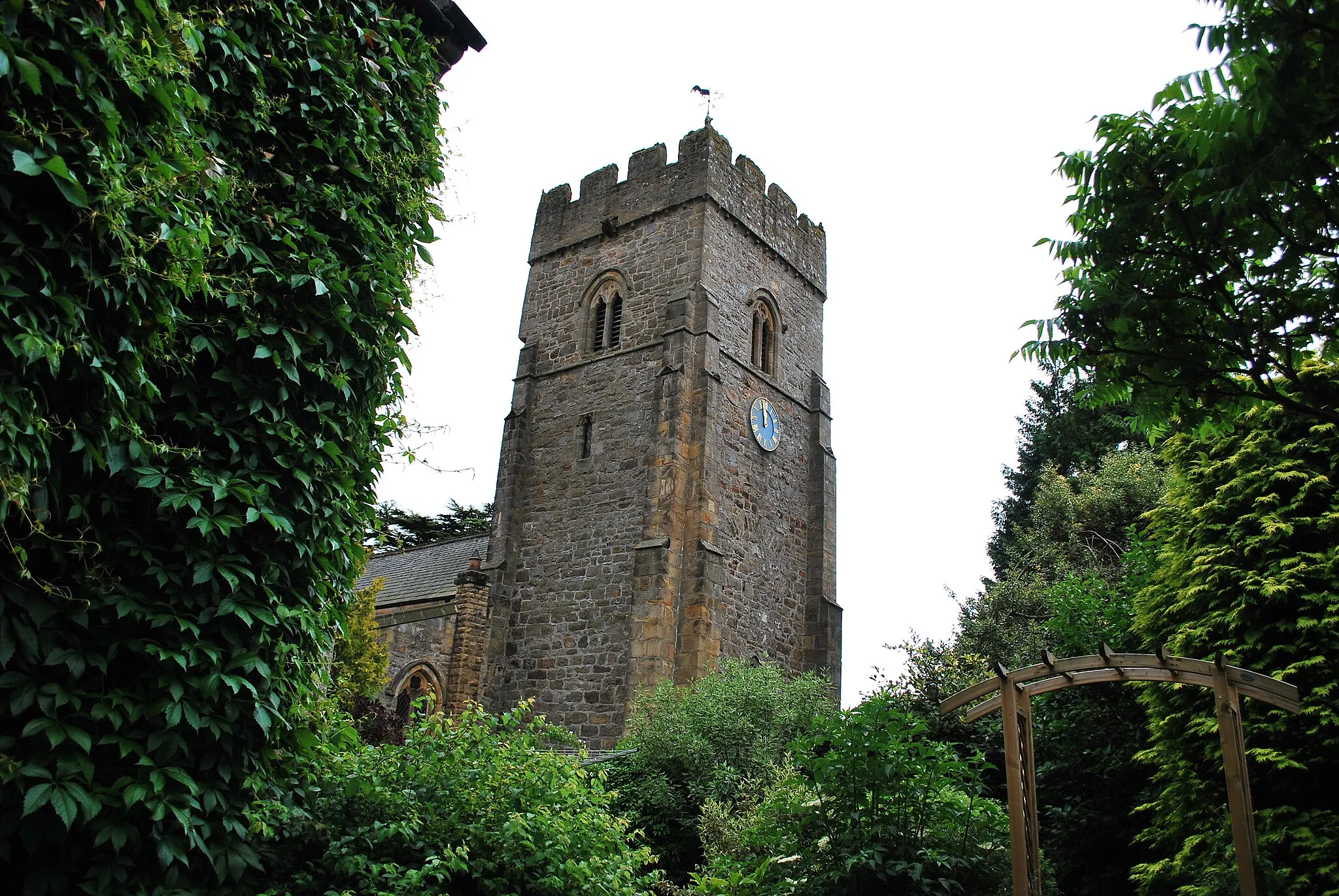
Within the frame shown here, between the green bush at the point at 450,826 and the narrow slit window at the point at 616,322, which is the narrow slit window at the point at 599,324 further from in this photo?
the green bush at the point at 450,826

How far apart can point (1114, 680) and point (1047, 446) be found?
19395 mm

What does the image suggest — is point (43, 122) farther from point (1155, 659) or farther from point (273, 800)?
point (1155, 659)

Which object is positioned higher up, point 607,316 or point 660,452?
point 607,316

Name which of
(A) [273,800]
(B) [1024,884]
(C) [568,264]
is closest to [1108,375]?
(B) [1024,884]

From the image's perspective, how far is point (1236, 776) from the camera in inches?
239

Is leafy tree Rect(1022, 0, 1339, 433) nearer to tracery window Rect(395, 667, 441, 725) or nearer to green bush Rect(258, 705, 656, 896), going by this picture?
green bush Rect(258, 705, 656, 896)

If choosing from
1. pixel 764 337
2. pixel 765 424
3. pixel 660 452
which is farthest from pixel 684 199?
pixel 660 452

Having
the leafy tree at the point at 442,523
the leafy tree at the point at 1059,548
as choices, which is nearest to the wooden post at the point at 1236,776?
the leafy tree at the point at 1059,548

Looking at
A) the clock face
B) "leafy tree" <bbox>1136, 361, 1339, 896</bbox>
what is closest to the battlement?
the clock face

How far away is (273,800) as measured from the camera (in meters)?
5.31

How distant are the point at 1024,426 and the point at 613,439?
13.0m

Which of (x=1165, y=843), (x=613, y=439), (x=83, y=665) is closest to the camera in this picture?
(x=83, y=665)

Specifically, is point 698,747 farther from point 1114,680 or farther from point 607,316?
point 607,316

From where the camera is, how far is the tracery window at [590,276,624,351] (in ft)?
72.0
